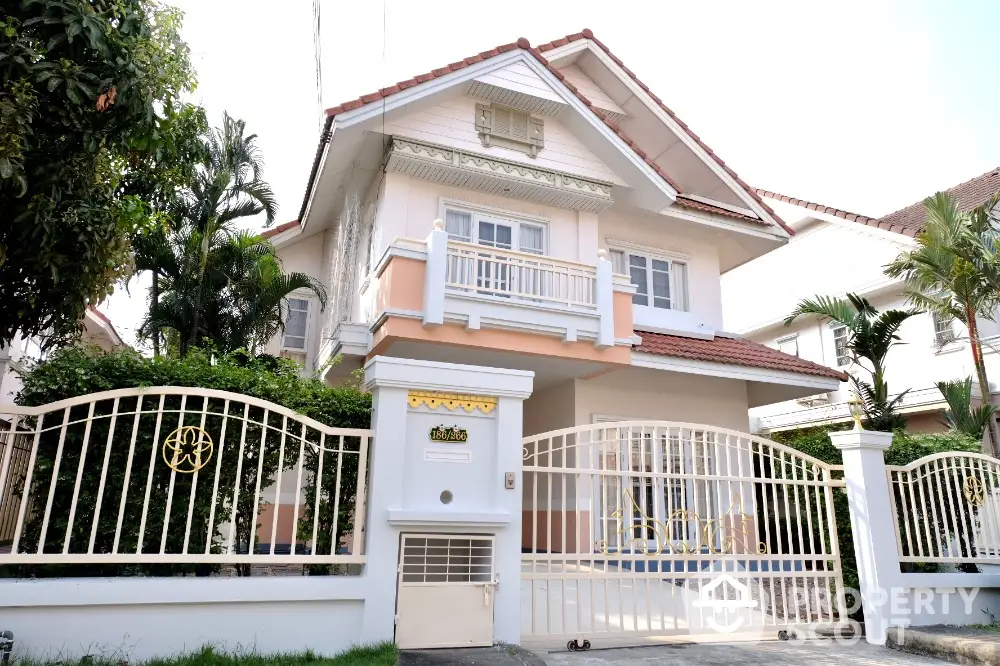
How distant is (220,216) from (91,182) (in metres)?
6.44

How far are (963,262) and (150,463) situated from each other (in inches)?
444

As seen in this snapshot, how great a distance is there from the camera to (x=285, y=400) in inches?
210

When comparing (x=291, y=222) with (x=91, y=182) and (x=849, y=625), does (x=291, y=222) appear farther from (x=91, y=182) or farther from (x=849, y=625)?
(x=849, y=625)

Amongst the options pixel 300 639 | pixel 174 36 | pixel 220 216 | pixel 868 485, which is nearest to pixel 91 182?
pixel 174 36

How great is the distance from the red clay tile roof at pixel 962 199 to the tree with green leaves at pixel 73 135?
15087 millimetres

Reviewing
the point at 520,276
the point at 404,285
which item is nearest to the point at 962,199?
the point at 520,276

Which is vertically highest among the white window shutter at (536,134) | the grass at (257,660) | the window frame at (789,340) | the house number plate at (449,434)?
the white window shutter at (536,134)

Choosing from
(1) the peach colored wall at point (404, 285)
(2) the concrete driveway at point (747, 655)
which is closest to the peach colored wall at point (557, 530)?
(1) the peach colored wall at point (404, 285)

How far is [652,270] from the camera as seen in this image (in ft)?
40.0

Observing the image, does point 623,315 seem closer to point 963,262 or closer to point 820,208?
point 963,262

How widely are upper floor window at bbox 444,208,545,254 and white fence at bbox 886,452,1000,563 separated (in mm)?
6198

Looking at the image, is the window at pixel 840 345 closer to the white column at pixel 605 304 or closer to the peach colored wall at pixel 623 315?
the peach colored wall at pixel 623 315

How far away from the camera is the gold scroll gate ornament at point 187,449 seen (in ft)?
15.0

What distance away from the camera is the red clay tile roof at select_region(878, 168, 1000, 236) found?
50.2 ft
